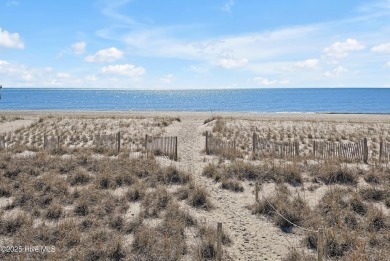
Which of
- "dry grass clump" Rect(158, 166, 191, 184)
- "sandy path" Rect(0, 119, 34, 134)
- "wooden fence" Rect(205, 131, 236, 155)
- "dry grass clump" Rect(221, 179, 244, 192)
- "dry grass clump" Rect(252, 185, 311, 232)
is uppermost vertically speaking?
"sandy path" Rect(0, 119, 34, 134)

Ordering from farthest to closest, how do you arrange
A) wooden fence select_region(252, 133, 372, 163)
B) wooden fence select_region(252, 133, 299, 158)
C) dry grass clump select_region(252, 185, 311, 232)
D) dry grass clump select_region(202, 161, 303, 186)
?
wooden fence select_region(252, 133, 299, 158), wooden fence select_region(252, 133, 372, 163), dry grass clump select_region(202, 161, 303, 186), dry grass clump select_region(252, 185, 311, 232)

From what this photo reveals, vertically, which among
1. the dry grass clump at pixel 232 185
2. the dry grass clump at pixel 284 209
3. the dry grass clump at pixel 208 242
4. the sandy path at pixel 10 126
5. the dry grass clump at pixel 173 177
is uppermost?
the sandy path at pixel 10 126

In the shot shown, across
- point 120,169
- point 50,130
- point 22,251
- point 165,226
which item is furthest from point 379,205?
point 50,130

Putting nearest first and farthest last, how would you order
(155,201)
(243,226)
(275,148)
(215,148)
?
(243,226) → (155,201) → (275,148) → (215,148)

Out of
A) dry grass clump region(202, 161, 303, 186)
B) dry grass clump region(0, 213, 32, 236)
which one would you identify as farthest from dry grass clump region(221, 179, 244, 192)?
dry grass clump region(0, 213, 32, 236)

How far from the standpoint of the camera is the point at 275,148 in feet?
59.5

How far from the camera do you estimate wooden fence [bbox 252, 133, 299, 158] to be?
57.0ft

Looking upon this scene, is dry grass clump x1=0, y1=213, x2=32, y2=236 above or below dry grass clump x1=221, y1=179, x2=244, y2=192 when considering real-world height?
below

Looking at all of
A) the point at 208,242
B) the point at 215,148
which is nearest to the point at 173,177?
the point at 208,242

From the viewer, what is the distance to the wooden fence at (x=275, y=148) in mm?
17375

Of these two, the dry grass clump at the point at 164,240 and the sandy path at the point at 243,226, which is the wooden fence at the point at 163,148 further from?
the dry grass clump at the point at 164,240

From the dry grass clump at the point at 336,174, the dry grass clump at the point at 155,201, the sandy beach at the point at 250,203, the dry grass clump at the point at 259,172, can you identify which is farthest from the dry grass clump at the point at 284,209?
the dry grass clump at the point at 155,201

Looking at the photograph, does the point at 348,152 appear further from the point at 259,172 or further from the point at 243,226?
the point at 243,226

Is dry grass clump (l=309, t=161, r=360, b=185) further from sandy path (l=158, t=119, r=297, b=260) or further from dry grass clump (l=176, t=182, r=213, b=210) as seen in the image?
dry grass clump (l=176, t=182, r=213, b=210)
